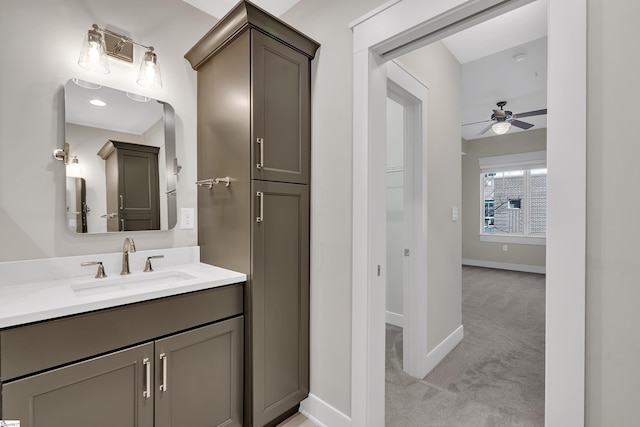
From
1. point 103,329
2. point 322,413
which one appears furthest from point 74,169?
point 322,413

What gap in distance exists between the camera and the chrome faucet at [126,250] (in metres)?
1.65

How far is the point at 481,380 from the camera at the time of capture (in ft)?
7.13

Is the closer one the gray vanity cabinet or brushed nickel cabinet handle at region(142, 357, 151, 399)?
the gray vanity cabinet

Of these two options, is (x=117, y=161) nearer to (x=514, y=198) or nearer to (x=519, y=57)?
(x=519, y=57)

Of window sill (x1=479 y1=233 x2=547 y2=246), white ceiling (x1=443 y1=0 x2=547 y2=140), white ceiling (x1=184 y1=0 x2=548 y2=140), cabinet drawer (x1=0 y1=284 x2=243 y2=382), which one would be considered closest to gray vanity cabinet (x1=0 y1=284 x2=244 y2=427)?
cabinet drawer (x1=0 y1=284 x2=243 y2=382)

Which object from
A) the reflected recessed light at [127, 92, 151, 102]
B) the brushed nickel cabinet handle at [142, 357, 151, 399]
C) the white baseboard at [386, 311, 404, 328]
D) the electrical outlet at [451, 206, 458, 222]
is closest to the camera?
the brushed nickel cabinet handle at [142, 357, 151, 399]

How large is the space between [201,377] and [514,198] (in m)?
7.02

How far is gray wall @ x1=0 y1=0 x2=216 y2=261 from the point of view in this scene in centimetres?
139

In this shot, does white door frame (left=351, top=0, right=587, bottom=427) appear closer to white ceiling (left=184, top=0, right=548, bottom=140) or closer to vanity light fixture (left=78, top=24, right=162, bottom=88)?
white ceiling (left=184, top=0, right=548, bottom=140)

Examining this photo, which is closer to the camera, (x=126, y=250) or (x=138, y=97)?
(x=126, y=250)

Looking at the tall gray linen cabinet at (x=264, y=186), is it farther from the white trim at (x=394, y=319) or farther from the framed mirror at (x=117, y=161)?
the white trim at (x=394, y=319)

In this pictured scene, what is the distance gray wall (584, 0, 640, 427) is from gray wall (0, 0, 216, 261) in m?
2.17

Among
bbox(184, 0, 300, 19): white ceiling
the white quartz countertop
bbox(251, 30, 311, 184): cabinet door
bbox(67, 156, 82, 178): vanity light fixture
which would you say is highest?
bbox(184, 0, 300, 19): white ceiling

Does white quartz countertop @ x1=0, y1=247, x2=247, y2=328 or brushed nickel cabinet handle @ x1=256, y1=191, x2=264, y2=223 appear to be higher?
brushed nickel cabinet handle @ x1=256, y1=191, x2=264, y2=223
